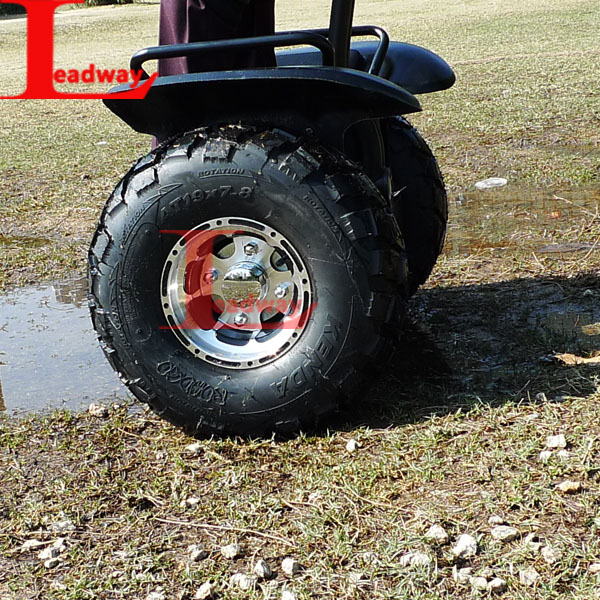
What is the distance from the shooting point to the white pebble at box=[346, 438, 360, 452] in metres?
3.09

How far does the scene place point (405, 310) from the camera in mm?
3168

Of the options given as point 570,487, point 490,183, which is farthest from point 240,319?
point 490,183

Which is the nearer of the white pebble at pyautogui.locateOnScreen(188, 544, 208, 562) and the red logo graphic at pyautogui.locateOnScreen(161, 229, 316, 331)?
the white pebble at pyautogui.locateOnScreen(188, 544, 208, 562)

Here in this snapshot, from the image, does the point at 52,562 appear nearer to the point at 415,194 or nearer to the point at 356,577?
the point at 356,577

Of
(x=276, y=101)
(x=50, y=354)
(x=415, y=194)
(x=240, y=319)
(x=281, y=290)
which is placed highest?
(x=276, y=101)

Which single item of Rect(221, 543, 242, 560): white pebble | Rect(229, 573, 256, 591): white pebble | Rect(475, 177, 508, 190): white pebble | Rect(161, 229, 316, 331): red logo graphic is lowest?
Rect(221, 543, 242, 560): white pebble

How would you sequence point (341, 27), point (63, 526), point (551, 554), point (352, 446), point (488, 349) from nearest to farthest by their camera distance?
point (551, 554) → point (63, 526) → point (352, 446) → point (341, 27) → point (488, 349)

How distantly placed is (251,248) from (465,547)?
1264mm

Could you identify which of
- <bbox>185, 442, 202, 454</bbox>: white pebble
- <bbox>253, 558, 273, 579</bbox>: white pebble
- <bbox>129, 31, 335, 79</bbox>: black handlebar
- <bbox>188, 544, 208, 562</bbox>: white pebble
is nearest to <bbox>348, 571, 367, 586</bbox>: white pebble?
<bbox>253, 558, 273, 579</bbox>: white pebble

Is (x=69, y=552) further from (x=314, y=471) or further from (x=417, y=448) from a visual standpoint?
(x=417, y=448)

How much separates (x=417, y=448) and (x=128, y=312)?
1.10 m

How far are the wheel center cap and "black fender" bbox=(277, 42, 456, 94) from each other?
128 centimetres

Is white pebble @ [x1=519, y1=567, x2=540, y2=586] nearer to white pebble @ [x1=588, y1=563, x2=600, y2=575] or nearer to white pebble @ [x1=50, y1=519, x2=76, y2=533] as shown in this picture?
white pebble @ [x1=588, y1=563, x2=600, y2=575]

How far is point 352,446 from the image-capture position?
10.2 ft
